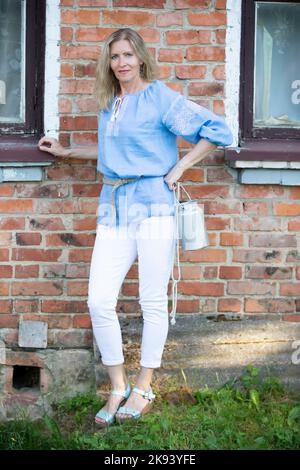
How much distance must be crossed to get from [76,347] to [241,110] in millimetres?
1758

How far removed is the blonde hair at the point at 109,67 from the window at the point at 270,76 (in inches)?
31.0

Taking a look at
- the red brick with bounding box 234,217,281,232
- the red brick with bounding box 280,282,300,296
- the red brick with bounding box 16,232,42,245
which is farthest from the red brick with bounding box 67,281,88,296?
the red brick with bounding box 280,282,300,296

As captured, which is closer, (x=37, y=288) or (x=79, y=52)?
(x=79, y=52)

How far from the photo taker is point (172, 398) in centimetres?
489

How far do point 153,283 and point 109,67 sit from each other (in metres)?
1.19

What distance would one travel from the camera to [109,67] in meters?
4.57

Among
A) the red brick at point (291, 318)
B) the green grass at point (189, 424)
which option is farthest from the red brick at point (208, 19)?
the green grass at point (189, 424)

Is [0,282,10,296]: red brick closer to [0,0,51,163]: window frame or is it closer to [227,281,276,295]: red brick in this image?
[0,0,51,163]: window frame

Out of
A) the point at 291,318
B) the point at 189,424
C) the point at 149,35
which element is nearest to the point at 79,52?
Result: the point at 149,35

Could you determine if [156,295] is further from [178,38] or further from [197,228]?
[178,38]

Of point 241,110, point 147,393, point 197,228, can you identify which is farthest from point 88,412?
point 241,110

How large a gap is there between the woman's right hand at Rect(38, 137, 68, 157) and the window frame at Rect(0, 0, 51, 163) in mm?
67

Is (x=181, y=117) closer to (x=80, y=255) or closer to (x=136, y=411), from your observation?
(x=80, y=255)

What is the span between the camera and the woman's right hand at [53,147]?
4887mm
